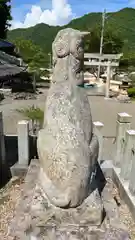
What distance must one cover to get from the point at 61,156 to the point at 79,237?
0.79m

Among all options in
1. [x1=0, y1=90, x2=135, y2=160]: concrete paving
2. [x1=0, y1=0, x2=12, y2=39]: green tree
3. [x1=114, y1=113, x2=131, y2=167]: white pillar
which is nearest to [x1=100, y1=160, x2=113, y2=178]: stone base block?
[x1=114, y1=113, x2=131, y2=167]: white pillar

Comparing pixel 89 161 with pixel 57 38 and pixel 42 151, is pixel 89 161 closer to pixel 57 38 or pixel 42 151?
pixel 42 151

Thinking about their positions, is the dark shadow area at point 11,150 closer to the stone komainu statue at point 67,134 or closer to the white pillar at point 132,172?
the white pillar at point 132,172

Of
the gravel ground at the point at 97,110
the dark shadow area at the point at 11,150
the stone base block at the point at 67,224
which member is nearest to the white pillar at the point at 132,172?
the stone base block at the point at 67,224

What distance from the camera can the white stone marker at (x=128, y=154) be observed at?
419cm

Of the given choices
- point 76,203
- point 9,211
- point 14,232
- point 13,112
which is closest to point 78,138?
point 76,203

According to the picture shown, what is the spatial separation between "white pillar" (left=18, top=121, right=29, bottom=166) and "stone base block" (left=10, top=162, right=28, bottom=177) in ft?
0.23

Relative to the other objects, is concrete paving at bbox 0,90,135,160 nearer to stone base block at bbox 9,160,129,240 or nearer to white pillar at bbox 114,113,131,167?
white pillar at bbox 114,113,131,167

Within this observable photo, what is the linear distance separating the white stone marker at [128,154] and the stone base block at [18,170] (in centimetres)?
174

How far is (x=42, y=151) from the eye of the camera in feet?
8.77

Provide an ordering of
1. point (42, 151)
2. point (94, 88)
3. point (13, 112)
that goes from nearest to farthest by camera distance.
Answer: point (42, 151) < point (13, 112) < point (94, 88)

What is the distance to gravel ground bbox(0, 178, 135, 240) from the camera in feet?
11.5

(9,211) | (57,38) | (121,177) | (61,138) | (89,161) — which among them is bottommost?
(9,211)

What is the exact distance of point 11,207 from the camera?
3949 mm
